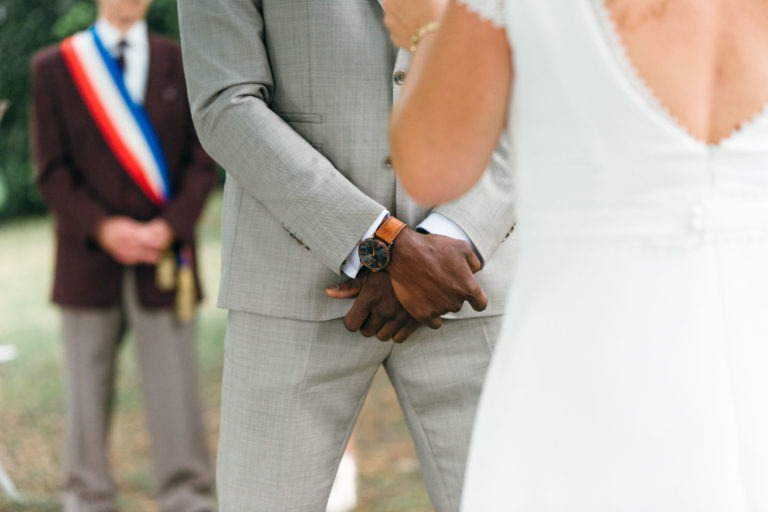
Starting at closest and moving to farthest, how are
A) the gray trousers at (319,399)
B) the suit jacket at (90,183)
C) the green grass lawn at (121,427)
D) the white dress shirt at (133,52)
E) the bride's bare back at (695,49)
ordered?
the bride's bare back at (695,49) < the gray trousers at (319,399) < the suit jacket at (90,183) < the white dress shirt at (133,52) < the green grass lawn at (121,427)

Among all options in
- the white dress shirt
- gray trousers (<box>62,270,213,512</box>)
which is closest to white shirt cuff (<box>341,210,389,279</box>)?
gray trousers (<box>62,270,213,512</box>)

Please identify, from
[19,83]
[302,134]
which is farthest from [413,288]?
[19,83]

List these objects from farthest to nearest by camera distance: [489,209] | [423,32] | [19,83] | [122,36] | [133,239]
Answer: [19,83]
[122,36]
[133,239]
[489,209]
[423,32]

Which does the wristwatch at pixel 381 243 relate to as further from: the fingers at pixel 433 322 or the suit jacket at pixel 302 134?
the fingers at pixel 433 322

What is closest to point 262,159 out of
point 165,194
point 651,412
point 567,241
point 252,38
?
point 252,38

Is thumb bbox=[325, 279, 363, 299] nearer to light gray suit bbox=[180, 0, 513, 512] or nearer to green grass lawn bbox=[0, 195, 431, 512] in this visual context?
light gray suit bbox=[180, 0, 513, 512]

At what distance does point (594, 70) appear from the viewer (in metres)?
1.73

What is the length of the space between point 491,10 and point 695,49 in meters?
0.29

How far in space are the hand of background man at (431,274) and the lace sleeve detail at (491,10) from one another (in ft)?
2.51

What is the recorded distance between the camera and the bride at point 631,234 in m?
1.74

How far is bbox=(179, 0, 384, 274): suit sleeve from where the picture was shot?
97.2 inches

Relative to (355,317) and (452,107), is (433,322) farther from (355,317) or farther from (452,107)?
(452,107)

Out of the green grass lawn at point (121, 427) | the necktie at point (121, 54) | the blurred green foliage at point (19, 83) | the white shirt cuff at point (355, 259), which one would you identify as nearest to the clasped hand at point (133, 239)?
the necktie at point (121, 54)

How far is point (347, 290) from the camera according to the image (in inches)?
99.9
